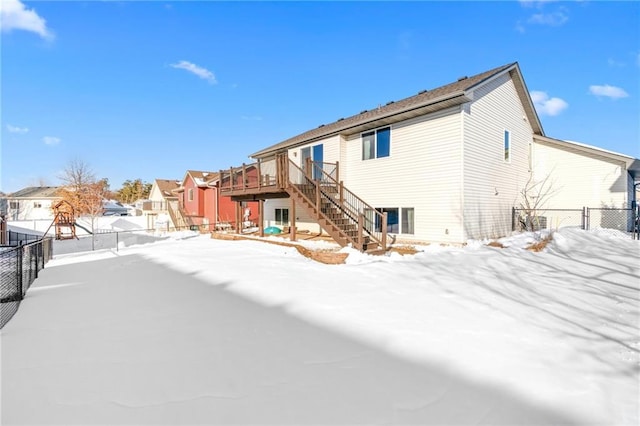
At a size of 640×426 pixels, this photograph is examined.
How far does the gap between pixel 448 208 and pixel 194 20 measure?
45.7 ft

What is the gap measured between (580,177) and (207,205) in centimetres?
2640

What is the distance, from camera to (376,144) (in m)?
Result: 12.9

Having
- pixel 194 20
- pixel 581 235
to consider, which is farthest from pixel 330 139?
pixel 581 235

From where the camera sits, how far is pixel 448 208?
412 inches

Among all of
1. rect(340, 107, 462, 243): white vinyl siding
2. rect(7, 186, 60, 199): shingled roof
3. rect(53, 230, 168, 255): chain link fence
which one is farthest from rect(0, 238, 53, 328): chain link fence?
rect(7, 186, 60, 199): shingled roof

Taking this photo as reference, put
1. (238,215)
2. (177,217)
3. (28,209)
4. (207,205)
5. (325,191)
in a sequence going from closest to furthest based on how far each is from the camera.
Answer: (325,191), (238,215), (207,205), (177,217), (28,209)

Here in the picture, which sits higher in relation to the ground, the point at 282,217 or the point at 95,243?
the point at 282,217

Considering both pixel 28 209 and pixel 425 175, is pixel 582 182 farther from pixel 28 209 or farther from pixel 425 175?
pixel 28 209

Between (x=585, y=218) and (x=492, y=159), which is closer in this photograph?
(x=492, y=159)

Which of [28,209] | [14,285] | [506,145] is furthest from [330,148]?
[28,209]

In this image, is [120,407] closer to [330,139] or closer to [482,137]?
[482,137]

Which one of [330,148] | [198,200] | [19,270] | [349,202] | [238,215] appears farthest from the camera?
[198,200]

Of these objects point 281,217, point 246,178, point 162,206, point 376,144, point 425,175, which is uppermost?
point 376,144

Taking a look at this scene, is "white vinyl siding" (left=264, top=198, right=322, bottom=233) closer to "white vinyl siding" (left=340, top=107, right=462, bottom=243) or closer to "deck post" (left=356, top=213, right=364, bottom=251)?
"white vinyl siding" (left=340, top=107, right=462, bottom=243)
